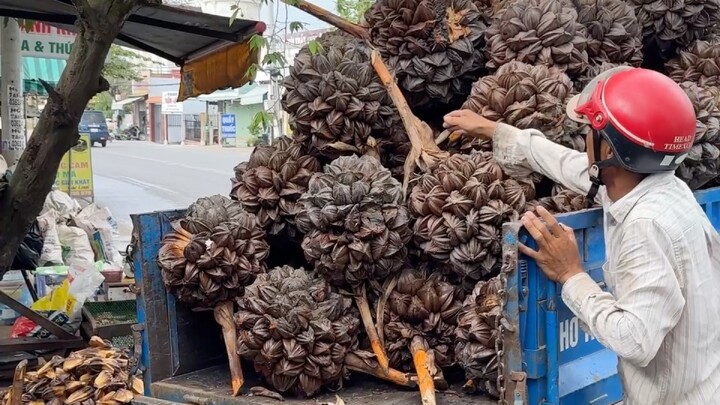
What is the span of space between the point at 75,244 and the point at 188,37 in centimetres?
302

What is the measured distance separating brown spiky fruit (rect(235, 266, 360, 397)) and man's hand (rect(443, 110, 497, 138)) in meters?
0.87

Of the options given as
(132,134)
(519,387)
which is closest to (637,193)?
(519,387)

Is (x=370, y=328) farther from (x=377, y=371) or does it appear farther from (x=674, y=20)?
(x=674, y=20)

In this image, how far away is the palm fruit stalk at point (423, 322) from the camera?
3.16m

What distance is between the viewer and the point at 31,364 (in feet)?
17.3

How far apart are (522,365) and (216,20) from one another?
5631 mm

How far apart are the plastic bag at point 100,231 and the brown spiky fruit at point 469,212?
7088 millimetres

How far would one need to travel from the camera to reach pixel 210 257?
336 cm

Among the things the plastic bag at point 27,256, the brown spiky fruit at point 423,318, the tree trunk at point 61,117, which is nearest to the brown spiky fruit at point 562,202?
the brown spiky fruit at point 423,318

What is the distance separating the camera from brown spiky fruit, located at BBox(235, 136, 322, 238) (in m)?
3.62

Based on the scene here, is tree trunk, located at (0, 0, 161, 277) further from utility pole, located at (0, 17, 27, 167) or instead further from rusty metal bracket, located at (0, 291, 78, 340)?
utility pole, located at (0, 17, 27, 167)

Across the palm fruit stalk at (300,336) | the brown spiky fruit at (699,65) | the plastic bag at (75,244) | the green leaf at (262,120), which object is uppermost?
the brown spiky fruit at (699,65)

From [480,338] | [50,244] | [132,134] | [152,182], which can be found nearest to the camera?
[480,338]

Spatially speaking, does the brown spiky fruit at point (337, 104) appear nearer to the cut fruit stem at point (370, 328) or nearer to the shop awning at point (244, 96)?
the cut fruit stem at point (370, 328)
